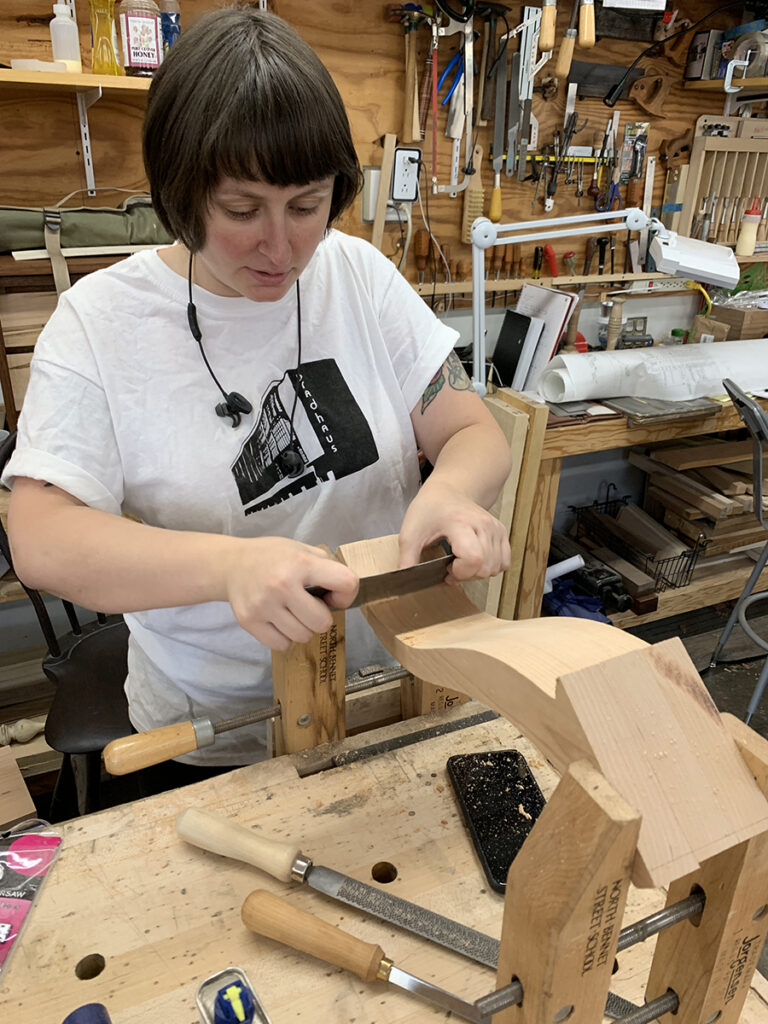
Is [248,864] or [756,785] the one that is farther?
[248,864]

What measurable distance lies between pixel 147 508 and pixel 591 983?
748 millimetres

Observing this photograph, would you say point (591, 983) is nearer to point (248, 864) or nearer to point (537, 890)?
point (537, 890)

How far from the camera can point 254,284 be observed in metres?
0.86

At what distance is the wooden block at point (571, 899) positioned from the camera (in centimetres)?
45

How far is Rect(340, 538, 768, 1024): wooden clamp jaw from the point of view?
0.47 m

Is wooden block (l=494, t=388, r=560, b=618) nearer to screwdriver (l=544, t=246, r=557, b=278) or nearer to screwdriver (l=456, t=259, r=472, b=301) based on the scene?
screwdriver (l=456, t=259, r=472, b=301)

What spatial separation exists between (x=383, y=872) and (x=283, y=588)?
34 centimetres

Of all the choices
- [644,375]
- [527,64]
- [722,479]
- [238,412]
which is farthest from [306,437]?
[722,479]

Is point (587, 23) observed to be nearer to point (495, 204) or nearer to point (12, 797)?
point (495, 204)

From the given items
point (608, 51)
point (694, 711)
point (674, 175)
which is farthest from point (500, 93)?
point (694, 711)

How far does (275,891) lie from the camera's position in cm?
73

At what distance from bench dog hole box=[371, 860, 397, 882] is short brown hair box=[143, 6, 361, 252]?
73 centimetres

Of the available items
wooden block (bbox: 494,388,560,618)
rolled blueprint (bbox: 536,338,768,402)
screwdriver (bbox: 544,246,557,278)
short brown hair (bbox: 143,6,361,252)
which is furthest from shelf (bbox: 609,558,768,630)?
short brown hair (bbox: 143,6,361,252)

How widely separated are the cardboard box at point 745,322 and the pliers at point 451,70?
135 centimetres
